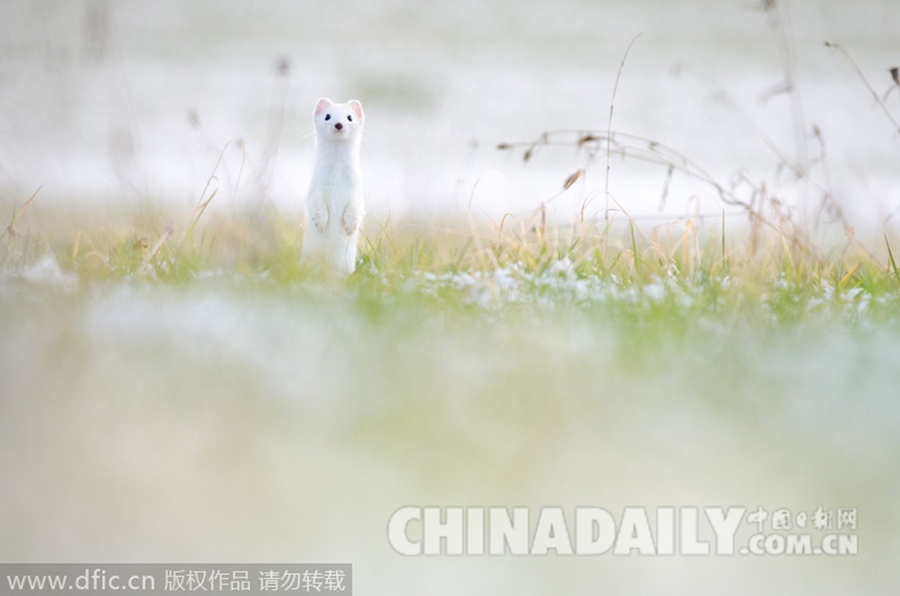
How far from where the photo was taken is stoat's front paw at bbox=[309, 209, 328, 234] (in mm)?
2752

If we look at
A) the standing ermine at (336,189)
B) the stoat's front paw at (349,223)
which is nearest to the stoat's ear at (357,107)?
the standing ermine at (336,189)

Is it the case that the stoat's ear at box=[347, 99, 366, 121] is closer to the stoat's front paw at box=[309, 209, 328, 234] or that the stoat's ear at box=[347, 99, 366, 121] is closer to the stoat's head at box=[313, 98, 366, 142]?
the stoat's head at box=[313, 98, 366, 142]

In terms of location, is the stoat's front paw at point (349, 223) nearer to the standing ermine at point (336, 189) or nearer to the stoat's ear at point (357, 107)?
the standing ermine at point (336, 189)

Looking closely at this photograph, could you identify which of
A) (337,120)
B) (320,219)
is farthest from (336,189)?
(337,120)

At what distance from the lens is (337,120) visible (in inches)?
111

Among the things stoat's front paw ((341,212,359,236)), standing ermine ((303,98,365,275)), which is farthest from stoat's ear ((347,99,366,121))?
stoat's front paw ((341,212,359,236))

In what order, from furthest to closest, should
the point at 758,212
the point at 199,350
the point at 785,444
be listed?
the point at 758,212 → the point at 199,350 → the point at 785,444

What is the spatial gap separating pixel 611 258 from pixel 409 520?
1.46 m

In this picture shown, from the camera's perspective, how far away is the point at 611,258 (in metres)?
2.84

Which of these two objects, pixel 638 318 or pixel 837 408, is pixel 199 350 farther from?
pixel 837 408

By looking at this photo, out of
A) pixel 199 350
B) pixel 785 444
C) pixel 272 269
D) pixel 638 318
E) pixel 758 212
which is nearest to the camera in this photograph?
pixel 785 444

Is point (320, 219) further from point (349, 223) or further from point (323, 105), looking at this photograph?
point (323, 105)

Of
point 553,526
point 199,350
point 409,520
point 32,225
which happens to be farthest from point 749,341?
point 32,225

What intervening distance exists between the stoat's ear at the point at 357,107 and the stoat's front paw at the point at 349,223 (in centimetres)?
34
